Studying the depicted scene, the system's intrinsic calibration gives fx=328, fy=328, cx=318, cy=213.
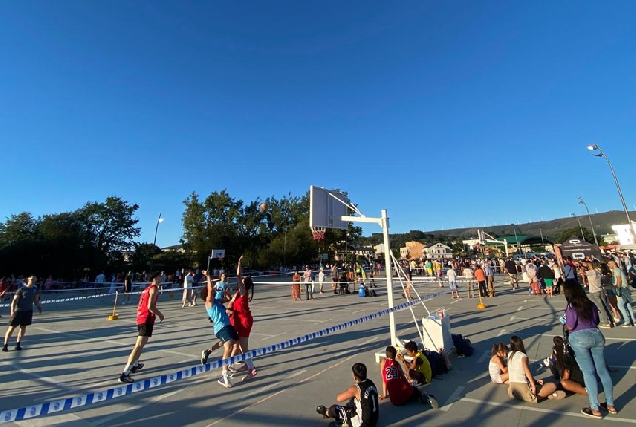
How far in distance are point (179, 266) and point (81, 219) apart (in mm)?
15075

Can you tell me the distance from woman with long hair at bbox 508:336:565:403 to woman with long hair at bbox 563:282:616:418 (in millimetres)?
467

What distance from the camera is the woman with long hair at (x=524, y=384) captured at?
467cm

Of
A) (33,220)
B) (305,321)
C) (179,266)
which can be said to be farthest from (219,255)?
(33,220)

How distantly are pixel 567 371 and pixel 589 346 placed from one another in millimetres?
999

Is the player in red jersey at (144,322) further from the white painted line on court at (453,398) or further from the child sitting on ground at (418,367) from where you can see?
the white painted line on court at (453,398)

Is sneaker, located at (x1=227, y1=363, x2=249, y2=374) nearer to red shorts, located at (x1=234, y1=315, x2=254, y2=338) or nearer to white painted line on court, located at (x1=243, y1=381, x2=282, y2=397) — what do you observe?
red shorts, located at (x1=234, y1=315, x2=254, y2=338)

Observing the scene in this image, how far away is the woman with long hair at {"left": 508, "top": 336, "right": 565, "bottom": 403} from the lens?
467 cm

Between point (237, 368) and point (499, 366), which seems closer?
point (499, 366)

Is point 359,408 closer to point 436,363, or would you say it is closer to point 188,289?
point 436,363

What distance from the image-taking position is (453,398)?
4.91m

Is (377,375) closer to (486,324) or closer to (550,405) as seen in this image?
(550,405)

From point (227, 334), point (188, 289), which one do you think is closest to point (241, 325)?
point (227, 334)

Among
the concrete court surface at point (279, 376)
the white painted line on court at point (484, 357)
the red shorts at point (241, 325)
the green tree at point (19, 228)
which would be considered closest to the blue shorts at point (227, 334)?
the red shorts at point (241, 325)

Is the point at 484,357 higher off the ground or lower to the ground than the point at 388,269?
lower
